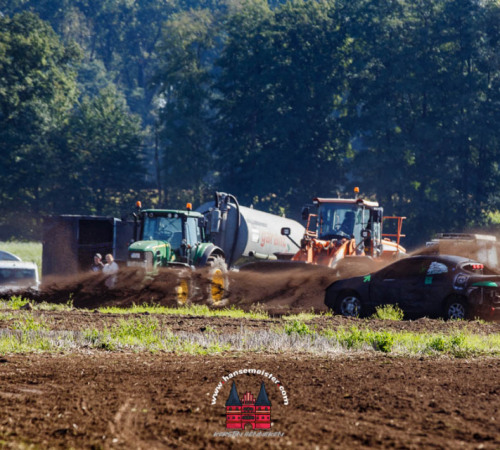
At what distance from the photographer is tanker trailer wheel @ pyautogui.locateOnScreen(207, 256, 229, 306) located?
23888mm

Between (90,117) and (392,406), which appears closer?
(392,406)

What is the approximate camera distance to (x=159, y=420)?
28.4 ft

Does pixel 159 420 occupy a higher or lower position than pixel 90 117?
lower

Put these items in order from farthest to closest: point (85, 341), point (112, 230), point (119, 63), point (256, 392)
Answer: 1. point (119, 63)
2. point (112, 230)
3. point (85, 341)
4. point (256, 392)

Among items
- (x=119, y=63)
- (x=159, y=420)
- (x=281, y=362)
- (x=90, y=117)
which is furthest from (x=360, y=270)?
(x=119, y=63)

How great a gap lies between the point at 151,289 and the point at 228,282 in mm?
2133

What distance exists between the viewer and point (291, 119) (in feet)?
211

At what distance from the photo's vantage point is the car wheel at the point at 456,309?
19359 mm

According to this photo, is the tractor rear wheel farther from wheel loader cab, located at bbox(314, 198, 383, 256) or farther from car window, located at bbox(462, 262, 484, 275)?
car window, located at bbox(462, 262, 484, 275)

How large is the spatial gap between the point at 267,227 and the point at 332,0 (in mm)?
43299

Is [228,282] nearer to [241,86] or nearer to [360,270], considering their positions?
[360,270]

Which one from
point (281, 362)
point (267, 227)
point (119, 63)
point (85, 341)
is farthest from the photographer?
point (119, 63)

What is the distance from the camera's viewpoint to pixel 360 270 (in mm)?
23703

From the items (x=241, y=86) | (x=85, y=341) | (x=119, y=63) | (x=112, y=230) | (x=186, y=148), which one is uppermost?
(x=119, y=63)
